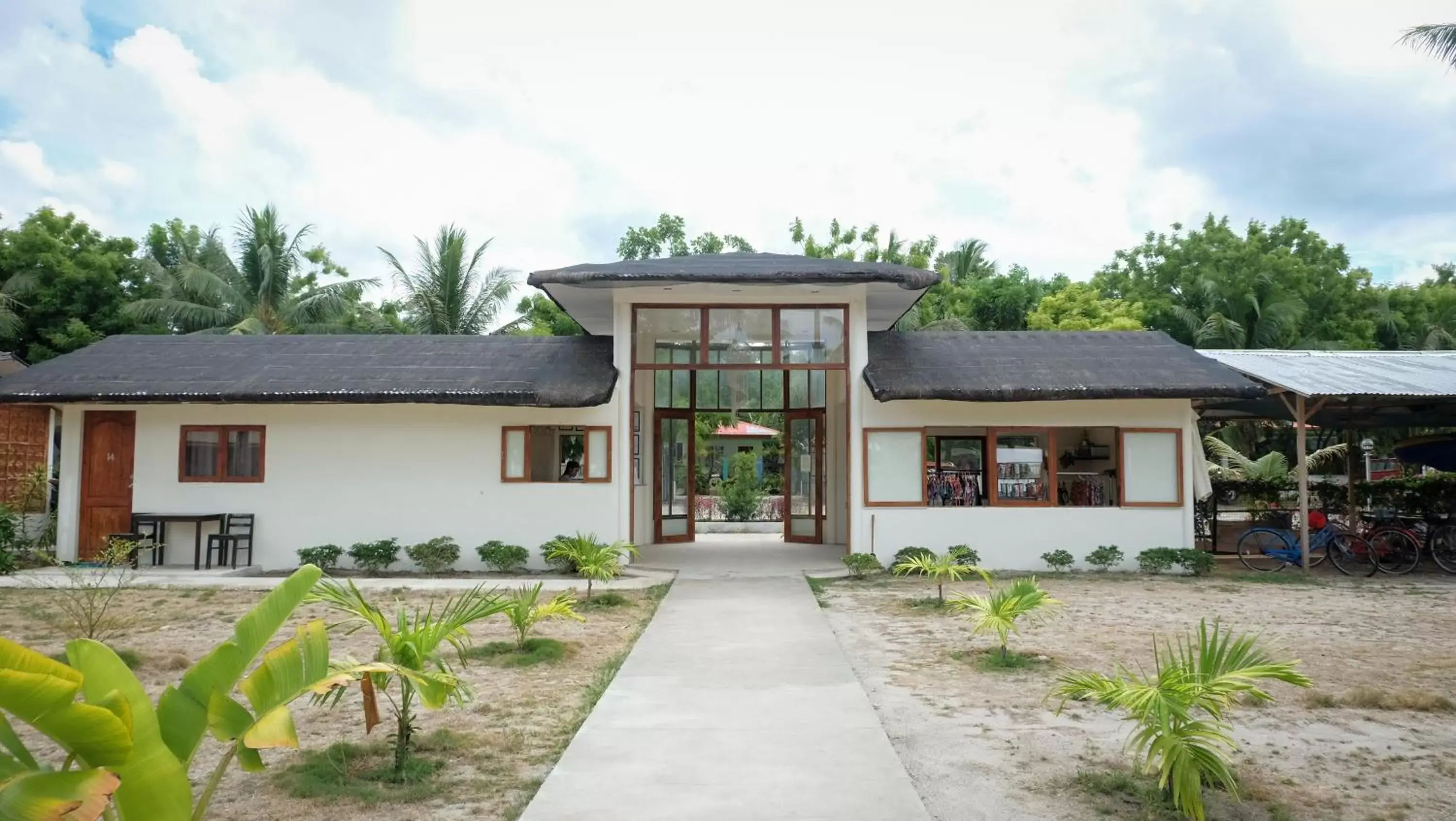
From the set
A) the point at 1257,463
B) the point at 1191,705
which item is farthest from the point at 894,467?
the point at 1257,463

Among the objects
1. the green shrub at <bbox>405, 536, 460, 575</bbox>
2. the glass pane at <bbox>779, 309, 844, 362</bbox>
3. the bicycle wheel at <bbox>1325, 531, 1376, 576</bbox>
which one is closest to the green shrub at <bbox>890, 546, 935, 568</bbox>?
the glass pane at <bbox>779, 309, 844, 362</bbox>

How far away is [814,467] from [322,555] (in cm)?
763

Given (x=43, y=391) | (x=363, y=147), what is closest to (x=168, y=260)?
(x=363, y=147)

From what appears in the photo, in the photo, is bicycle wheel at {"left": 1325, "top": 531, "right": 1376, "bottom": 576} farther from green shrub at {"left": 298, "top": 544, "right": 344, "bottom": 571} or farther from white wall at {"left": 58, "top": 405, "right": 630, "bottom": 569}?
green shrub at {"left": 298, "top": 544, "right": 344, "bottom": 571}

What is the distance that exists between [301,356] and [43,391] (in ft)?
9.99

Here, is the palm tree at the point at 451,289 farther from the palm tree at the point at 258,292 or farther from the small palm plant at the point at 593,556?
the small palm plant at the point at 593,556

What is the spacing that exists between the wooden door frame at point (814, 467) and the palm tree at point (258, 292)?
15.2 m

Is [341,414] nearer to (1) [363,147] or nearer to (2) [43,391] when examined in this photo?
(2) [43,391]

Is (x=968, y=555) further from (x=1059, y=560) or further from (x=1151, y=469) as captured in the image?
(x=1151, y=469)

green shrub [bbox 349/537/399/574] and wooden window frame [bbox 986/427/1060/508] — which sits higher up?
wooden window frame [bbox 986/427/1060/508]

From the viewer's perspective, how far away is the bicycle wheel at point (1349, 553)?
12578mm

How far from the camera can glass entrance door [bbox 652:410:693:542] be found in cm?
1543

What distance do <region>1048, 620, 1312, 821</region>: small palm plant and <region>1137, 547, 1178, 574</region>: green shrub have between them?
323 inches

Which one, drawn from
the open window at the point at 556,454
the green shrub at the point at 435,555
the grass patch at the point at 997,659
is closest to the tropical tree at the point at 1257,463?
the open window at the point at 556,454
